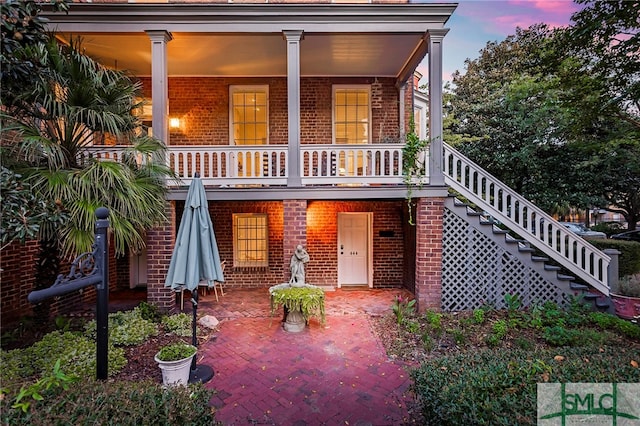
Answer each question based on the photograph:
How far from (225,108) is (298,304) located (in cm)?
591

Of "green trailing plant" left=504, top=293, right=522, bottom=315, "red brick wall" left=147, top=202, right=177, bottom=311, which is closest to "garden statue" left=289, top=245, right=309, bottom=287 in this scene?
Answer: "red brick wall" left=147, top=202, right=177, bottom=311

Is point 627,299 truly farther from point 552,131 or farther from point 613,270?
point 552,131

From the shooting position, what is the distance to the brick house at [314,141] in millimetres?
5977

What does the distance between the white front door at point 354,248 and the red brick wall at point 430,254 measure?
232 centimetres

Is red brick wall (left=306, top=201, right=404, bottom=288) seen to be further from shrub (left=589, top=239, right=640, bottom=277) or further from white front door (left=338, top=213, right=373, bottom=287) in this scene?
shrub (left=589, top=239, right=640, bottom=277)

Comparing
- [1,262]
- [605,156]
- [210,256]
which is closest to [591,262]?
[605,156]

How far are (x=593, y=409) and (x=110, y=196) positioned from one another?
5.49 m

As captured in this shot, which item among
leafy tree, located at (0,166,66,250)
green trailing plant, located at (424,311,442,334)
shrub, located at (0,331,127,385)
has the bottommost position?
green trailing plant, located at (424,311,442,334)

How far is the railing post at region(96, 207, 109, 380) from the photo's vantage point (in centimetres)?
260

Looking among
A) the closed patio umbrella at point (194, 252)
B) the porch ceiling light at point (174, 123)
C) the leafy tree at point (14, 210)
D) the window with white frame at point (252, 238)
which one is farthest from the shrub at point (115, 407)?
the porch ceiling light at point (174, 123)

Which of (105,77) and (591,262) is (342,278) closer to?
(591,262)

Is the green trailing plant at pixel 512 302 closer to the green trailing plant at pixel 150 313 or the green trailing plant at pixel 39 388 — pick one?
the green trailing plant at pixel 39 388

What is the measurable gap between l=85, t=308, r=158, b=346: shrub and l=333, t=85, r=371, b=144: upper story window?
6.21m

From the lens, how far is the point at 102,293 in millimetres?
2658
